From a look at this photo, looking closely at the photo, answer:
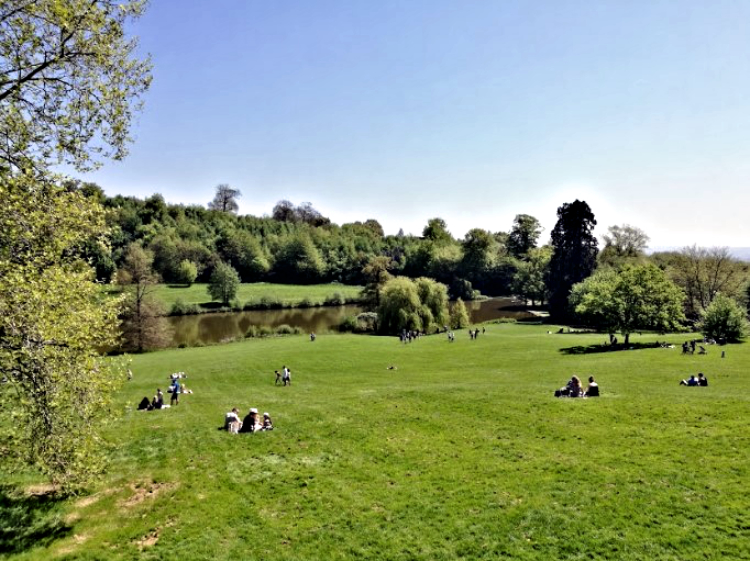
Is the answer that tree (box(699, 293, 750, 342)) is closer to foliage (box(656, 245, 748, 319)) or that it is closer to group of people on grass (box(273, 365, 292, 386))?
foliage (box(656, 245, 748, 319))

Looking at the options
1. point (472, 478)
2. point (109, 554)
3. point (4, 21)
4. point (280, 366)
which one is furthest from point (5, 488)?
point (280, 366)

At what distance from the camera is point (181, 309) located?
88.3 m

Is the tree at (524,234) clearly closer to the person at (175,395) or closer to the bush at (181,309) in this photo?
the bush at (181,309)

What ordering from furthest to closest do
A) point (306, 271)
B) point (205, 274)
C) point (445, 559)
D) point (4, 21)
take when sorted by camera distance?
point (306, 271) → point (205, 274) → point (445, 559) → point (4, 21)

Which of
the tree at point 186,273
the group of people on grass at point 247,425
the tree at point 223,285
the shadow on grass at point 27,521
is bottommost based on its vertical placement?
the shadow on grass at point 27,521

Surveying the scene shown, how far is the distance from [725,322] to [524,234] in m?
98.3

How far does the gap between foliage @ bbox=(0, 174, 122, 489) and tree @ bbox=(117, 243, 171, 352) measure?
157 ft

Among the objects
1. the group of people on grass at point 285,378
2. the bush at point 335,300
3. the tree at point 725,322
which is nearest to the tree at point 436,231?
the bush at point 335,300

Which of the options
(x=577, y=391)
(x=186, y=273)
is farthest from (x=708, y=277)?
(x=186, y=273)

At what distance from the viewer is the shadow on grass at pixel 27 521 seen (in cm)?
1162

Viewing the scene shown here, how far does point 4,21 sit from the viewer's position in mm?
10203

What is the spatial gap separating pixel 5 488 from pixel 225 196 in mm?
196505

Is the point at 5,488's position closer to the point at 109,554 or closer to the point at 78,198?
the point at 109,554

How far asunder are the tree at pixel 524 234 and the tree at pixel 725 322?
94524 millimetres
